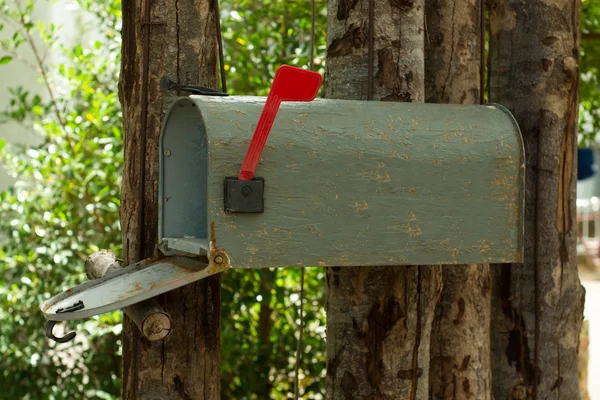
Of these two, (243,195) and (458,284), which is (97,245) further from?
(243,195)

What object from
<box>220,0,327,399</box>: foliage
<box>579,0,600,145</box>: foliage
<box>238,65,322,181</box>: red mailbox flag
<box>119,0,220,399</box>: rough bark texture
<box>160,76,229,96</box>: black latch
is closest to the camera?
<box>238,65,322,181</box>: red mailbox flag

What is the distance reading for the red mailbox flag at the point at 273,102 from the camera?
72.7 inches

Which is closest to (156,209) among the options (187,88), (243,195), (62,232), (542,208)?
(187,88)

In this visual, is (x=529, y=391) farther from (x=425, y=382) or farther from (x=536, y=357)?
(x=425, y=382)

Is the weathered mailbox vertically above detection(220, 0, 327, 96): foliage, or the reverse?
detection(220, 0, 327, 96): foliage

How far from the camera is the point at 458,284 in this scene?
113 inches

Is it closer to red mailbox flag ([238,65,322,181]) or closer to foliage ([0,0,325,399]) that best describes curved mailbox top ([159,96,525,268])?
red mailbox flag ([238,65,322,181])

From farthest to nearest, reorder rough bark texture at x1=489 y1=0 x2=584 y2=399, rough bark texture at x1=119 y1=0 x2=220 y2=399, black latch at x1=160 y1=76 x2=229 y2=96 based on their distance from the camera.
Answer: rough bark texture at x1=489 y1=0 x2=584 y2=399 → rough bark texture at x1=119 y1=0 x2=220 y2=399 → black latch at x1=160 y1=76 x2=229 y2=96

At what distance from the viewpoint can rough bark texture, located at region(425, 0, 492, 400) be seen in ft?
9.41

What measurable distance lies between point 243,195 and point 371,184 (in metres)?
0.32

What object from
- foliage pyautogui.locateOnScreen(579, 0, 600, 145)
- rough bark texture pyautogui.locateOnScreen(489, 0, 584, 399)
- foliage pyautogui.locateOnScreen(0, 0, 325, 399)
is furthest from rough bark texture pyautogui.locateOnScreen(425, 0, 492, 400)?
foliage pyautogui.locateOnScreen(579, 0, 600, 145)

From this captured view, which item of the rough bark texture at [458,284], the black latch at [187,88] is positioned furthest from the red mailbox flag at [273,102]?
the rough bark texture at [458,284]

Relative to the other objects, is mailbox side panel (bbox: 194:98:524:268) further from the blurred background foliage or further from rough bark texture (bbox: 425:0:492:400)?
the blurred background foliage

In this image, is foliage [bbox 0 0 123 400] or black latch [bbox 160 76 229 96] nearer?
black latch [bbox 160 76 229 96]
